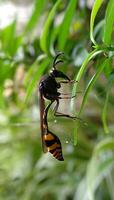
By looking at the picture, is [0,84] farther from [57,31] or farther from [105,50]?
[105,50]

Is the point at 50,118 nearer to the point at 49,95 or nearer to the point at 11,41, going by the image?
the point at 49,95

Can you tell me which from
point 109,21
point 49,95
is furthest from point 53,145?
point 109,21

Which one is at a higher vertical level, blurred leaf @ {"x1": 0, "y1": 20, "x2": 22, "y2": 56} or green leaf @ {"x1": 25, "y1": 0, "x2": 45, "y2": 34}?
green leaf @ {"x1": 25, "y1": 0, "x2": 45, "y2": 34}

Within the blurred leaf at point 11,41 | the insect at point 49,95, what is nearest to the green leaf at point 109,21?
the insect at point 49,95

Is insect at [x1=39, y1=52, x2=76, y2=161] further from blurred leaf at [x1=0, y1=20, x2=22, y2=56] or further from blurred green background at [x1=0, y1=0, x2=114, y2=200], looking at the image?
blurred leaf at [x1=0, y1=20, x2=22, y2=56]

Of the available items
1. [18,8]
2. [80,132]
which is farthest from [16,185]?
[18,8]

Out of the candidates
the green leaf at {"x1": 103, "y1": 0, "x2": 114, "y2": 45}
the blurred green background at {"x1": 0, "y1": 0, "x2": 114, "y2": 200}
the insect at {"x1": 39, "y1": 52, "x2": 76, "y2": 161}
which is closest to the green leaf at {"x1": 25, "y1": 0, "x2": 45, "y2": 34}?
the blurred green background at {"x1": 0, "y1": 0, "x2": 114, "y2": 200}

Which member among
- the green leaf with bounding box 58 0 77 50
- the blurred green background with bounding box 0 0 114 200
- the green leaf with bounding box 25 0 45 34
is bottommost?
the blurred green background with bounding box 0 0 114 200

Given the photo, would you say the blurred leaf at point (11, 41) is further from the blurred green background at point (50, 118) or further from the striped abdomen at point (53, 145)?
the striped abdomen at point (53, 145)
